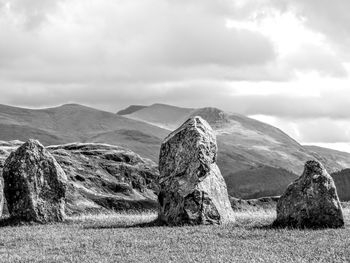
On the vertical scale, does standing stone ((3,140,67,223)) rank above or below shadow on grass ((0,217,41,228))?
above

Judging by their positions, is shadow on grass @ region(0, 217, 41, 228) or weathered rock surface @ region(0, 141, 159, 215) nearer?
shadow on grass @ region(0, 217, 41, 228)

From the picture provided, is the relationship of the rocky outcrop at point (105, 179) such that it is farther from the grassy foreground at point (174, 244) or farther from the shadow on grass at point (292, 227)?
the shadow on grass at point (292, 227)

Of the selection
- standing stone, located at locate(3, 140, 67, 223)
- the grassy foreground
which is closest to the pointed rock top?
the grassy foreground

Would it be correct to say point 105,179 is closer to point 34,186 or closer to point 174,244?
point 34,186

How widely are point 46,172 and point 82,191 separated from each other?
14.6 meters

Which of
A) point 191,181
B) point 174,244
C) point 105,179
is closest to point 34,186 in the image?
point 191,181

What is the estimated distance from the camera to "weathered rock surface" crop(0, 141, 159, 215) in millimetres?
53844

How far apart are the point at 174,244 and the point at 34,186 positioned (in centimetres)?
1586

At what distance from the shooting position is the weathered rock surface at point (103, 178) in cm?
5384

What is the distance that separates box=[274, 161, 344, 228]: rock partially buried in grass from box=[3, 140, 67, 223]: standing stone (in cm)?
1385

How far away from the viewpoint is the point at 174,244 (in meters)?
27.2

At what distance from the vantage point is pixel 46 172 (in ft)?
136

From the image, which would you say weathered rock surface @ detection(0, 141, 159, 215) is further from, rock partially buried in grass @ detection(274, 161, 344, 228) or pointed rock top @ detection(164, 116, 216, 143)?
rock partially buried in grass @ detection(274, 161, 344, 228)

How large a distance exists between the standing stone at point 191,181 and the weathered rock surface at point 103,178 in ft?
41.9
